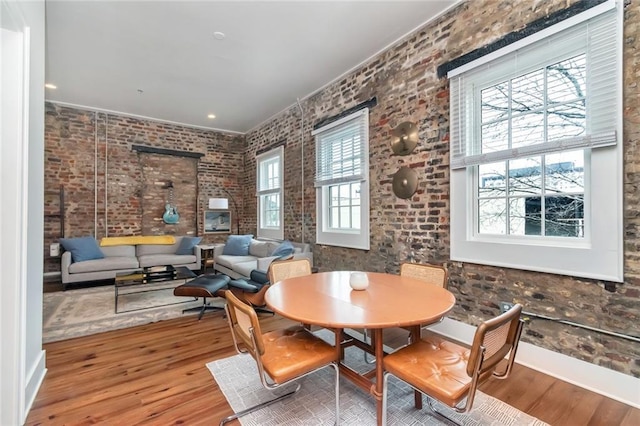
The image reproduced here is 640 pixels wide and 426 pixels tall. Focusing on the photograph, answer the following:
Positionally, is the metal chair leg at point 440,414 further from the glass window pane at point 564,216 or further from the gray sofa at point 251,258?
the gray sofa at point 251,258

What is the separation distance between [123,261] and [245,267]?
229 cm

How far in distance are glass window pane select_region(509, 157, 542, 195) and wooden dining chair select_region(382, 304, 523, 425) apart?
1.47 meters

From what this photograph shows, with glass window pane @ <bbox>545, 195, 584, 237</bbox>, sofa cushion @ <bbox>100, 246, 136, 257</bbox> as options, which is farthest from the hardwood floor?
sofa cushion @ <bbox>100, 246, 136, 257</bbox>

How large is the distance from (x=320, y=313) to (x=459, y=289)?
1.85m

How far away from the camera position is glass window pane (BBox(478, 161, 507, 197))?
2.59m

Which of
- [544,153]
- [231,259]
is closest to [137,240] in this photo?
[231,259]

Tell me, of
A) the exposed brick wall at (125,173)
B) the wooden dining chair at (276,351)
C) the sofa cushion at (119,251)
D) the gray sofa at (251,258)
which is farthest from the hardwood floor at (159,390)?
the exposed brick wall at (125,173)

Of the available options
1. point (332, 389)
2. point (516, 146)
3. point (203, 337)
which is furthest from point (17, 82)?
point (516, 146)

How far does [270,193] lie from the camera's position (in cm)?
615

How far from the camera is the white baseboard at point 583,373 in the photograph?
6.07 ft

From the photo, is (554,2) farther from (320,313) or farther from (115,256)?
(115,256)

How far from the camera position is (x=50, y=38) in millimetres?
3240

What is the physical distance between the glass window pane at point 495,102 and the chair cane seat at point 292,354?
96.2 inches

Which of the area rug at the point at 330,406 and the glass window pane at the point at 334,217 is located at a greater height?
the glass window pane at the point at 334,217
